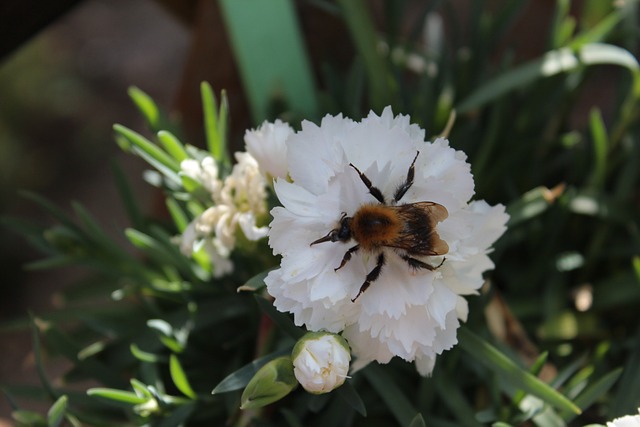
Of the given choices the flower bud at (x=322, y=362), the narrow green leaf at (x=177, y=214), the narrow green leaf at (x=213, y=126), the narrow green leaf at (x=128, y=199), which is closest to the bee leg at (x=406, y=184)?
the flower bud at (x=322, y=362)

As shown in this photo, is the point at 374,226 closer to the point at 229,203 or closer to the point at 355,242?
the point at 355,242

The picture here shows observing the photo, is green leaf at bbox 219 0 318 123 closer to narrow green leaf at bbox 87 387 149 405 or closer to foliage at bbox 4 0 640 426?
foliage at bbox 4 0 640 426

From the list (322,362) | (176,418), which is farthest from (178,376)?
(322,362)

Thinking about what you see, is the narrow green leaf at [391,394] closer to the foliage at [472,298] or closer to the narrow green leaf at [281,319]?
the foliage at [472,298]

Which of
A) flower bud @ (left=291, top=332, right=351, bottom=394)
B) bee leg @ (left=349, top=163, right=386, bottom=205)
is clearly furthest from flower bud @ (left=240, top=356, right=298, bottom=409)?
bee leg @ (left=349, top=163, right=386, bottom=205)

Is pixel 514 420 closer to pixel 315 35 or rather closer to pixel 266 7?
pixel 266 7
